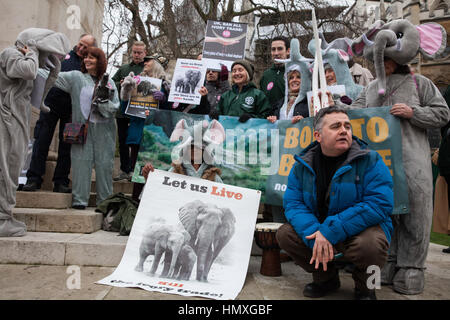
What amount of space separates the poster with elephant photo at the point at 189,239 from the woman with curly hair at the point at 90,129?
1.49 m

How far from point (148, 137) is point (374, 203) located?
251 cm

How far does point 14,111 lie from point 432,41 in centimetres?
416

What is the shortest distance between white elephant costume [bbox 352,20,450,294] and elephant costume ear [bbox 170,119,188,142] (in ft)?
6.53

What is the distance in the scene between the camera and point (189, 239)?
3072 millimetres

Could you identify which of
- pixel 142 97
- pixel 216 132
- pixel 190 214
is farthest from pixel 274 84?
pixel 190 214

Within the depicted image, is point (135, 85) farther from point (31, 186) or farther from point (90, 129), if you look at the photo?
point (31, 186)

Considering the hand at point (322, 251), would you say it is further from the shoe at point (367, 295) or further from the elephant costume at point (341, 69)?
the elephant costume at point (341, 69)

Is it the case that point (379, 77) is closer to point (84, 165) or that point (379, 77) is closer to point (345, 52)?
point (345, 52)

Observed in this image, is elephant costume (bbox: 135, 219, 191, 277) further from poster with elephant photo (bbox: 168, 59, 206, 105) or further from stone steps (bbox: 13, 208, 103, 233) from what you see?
poster with elephant photo (bbox: 168, 59, 206, 105)

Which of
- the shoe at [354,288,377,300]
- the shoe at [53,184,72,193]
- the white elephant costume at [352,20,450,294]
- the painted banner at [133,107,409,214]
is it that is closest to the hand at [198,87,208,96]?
Answer: the painted banner at [133,107,409,214]

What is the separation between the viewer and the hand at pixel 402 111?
3021 millimetres

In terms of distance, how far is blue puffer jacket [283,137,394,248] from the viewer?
250 centimetres

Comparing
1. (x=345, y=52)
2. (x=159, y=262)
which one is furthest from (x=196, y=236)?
(x=345, y=52)

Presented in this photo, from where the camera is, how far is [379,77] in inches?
125
